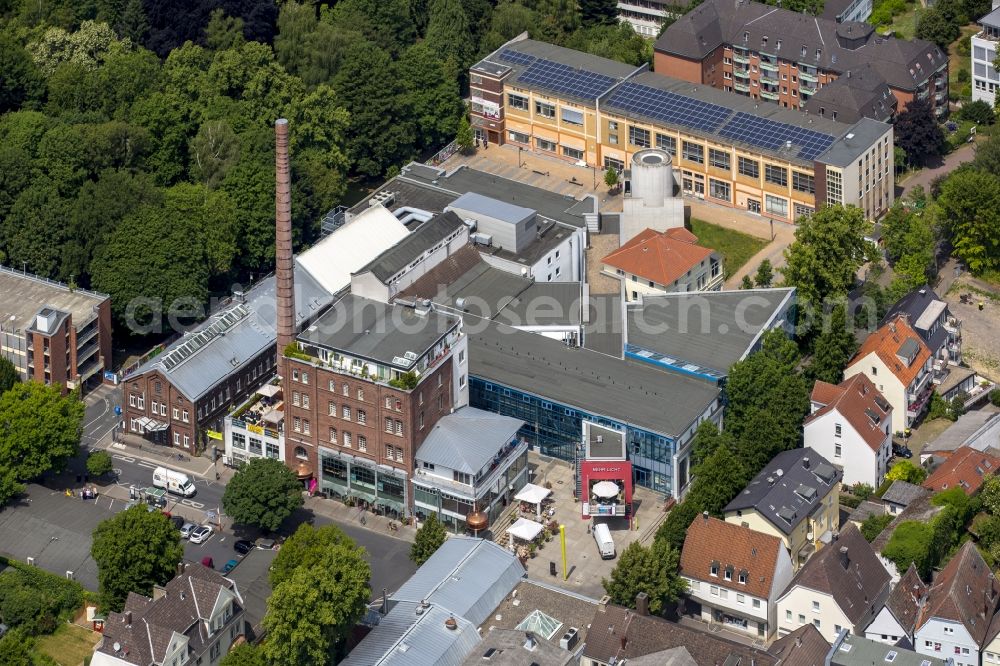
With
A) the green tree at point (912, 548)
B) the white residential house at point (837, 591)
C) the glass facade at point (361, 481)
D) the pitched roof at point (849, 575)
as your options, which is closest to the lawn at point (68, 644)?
the glass facade at point (361, 481)

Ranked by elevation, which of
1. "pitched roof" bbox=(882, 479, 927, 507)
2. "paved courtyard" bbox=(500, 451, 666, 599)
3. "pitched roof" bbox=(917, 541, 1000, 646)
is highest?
"pitched roof" bbox=(917, 541, 1000, 646)

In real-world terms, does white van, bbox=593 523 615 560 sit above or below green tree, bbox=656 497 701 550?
below

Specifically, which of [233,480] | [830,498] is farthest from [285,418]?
[830,498]

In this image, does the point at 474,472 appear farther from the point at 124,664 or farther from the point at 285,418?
the point at 124,664

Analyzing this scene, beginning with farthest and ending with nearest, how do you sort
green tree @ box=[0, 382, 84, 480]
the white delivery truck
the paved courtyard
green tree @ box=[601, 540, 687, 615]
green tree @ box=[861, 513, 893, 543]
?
1. the white delivery truck
2. green tree @ box=[0, 382, 84, 480]
3. green tree @ box=[861, 513, 893, 543]
4. the paved courtyard
5. green tree @ box=[601, 540, 687, 615]

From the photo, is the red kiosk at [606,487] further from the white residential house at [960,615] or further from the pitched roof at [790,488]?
the white residential house at [960,615]

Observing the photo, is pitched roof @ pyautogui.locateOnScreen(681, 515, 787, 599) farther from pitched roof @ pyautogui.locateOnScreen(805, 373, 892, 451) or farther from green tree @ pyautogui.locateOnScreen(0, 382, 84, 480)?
green tree @ pyautogui.locateOnScreen(0, 382, 84, 480)

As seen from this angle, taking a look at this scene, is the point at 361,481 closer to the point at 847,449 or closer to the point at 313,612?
the point at 313,612

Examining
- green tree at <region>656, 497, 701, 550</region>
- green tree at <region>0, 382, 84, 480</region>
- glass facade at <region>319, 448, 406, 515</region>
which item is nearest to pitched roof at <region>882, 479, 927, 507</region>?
green tree at <region>656, 497, 701, 550</region>
